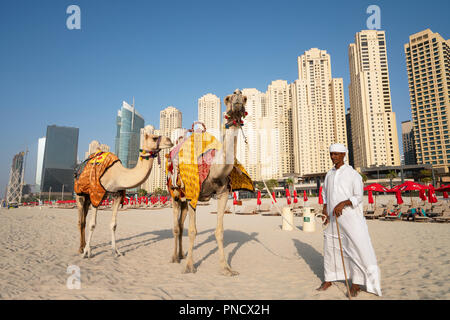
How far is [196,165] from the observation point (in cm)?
533

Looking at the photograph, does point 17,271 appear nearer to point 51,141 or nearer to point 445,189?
point 445,189

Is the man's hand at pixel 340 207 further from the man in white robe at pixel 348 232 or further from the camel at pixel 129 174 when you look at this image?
the camel at pixel 129 174

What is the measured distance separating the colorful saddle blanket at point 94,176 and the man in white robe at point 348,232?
19.0 ft

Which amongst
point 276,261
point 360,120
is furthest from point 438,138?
point 276,261

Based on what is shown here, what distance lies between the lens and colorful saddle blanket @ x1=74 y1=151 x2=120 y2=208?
659 centimetres

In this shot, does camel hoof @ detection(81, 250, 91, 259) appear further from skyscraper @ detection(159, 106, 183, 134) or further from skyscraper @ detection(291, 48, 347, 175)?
skyscraper @ detection(159, 106, 183, 134)

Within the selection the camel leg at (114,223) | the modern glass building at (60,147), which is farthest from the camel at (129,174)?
the modern glass building at (60,147)

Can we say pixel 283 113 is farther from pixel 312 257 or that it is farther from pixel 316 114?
pixel 312 257

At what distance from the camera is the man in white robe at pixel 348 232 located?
3.75m

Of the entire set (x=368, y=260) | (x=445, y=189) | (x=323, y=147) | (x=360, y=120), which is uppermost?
(x=360, y=120)

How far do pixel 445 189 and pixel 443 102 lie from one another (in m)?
101
